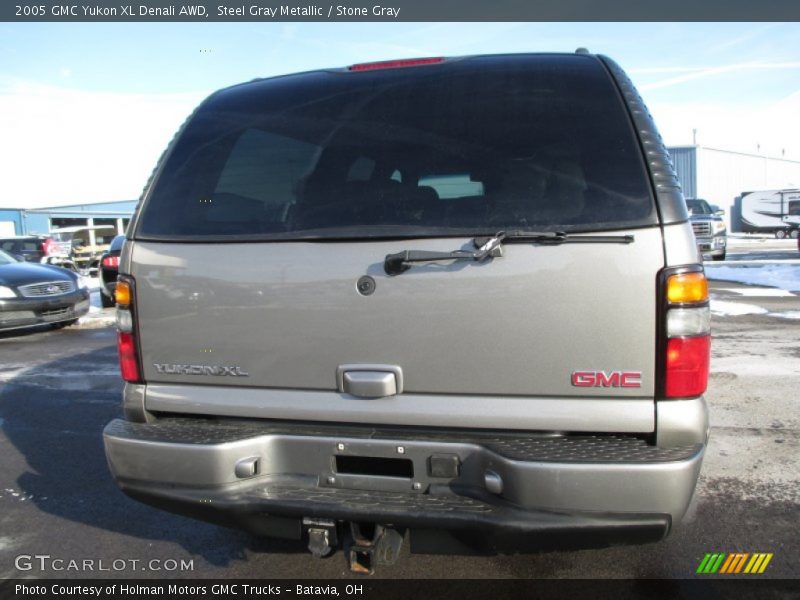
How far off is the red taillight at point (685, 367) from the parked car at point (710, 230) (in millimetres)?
17089

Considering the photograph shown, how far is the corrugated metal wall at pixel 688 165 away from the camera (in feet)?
158

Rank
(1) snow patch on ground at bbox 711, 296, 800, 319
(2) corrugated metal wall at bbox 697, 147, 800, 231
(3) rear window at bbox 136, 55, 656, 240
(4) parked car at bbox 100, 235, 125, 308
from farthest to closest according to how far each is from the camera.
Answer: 1. (2) corrugated metal wall at bbox 697, 147, 800, 231
2. (4) parked car at bbox 100, 235, 125, 308
3. (1) snow patch on ground at bbox 711, 296, 800, 319
4. (3) rear window at bbox 136, 55, 656, 240

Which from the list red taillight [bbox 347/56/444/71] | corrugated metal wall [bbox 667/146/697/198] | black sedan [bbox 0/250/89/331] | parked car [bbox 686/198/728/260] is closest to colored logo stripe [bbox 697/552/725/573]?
red taillight [bbox 347/56/444/71]

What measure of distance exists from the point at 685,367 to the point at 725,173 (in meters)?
56.7

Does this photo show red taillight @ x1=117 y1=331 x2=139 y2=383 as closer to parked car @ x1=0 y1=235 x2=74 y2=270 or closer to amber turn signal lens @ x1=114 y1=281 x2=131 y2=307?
amber turn signal lens @ x1=114 y1=281 x2=131 y2=307

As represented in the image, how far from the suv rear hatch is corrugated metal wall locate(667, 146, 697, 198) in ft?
167

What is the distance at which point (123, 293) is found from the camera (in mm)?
2488

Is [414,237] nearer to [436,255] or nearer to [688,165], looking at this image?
[436,255]

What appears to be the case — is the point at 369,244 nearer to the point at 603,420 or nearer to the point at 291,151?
the point at 291,151

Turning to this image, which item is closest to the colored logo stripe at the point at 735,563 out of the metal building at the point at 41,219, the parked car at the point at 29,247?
the parked car at the point at 29,247

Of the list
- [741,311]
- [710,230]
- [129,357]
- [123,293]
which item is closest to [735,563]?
[129,357]

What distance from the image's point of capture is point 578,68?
2.47 m

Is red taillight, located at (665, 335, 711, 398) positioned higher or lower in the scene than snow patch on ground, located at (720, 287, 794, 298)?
higher

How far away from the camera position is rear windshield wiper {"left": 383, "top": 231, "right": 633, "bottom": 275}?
2041 millimetres
